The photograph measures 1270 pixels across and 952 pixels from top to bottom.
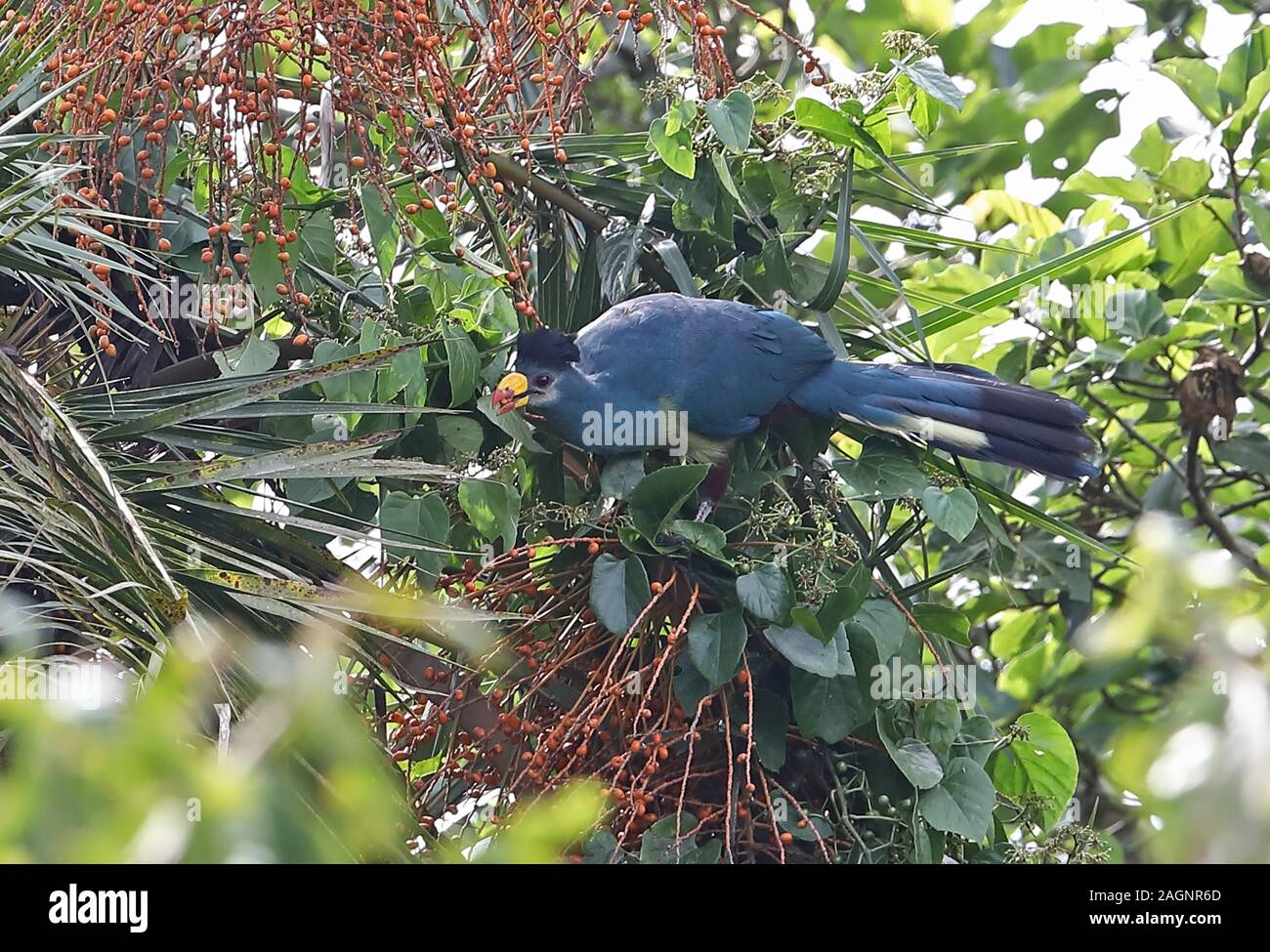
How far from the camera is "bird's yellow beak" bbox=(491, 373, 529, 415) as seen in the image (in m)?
1.98

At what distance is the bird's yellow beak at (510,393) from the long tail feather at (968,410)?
0.52 m

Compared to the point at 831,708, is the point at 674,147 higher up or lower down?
higher up

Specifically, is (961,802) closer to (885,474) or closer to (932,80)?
(885,474)

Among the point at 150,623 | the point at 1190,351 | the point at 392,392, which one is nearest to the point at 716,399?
the point at 392,392

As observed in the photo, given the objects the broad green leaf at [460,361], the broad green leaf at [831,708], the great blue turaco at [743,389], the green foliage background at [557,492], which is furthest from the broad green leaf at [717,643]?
the broad green leaf at [460,361]

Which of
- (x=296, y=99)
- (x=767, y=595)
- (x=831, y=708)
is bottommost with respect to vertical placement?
(x=831, y=708)

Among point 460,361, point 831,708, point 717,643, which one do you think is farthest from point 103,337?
point 831,708

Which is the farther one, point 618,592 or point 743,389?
point 743,389

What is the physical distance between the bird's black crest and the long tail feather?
15.3 inches

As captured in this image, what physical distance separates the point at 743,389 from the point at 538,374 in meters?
0.39

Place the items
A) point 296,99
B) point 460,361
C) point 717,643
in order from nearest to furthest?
1. point 717,643
2. point 460,361
3. point 296,99

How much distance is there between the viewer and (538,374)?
6.95ft

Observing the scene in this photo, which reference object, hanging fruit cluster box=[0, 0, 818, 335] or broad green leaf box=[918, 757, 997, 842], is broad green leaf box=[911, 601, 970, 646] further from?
hanging fruit cluster box=[0, 0, 818, 335]

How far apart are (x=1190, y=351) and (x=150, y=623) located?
2.71 m
